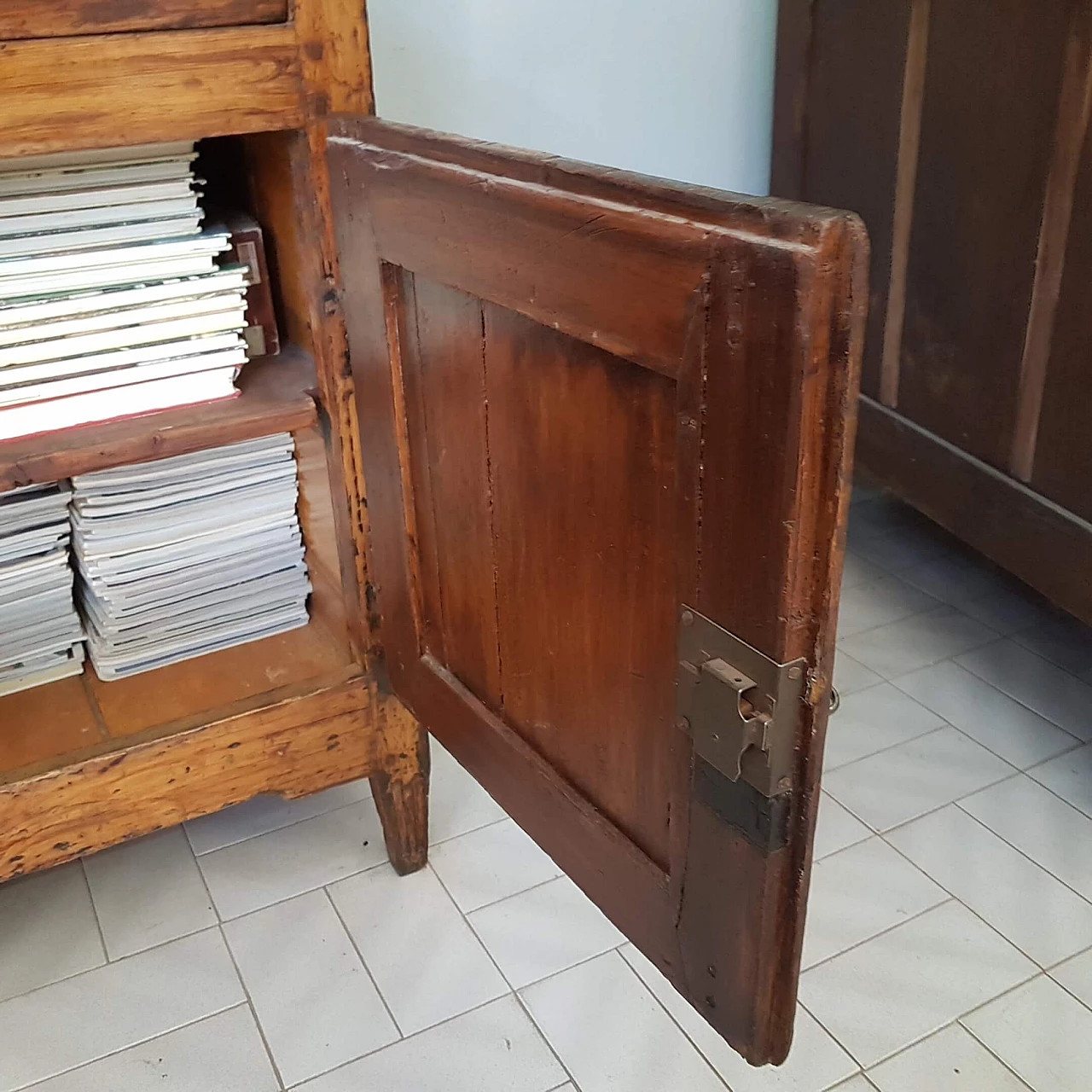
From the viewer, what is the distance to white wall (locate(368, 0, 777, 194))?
1.45 m

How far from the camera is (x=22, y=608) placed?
1182 millimetres

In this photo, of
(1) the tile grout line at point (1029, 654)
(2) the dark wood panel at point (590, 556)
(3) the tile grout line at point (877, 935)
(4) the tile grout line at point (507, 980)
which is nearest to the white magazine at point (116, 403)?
(2) the dark wood panel at point (590, 556)

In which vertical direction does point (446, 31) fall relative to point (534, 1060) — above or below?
above

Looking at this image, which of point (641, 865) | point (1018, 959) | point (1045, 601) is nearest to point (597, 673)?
point (641, 865)

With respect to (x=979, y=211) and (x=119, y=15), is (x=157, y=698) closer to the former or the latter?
(x=119, y=15)

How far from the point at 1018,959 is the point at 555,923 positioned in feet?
1.57

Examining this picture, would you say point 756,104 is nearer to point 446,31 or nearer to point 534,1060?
point 446,31

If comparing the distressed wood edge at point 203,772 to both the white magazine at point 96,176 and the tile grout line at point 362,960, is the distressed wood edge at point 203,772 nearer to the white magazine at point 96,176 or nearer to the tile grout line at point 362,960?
the tile grout line at point 362,960

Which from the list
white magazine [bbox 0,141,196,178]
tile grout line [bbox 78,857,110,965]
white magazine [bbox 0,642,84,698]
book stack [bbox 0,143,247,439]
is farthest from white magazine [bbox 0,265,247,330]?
tile grout line [bbox 78,857,110,965]

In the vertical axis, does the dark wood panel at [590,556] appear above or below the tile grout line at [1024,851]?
above

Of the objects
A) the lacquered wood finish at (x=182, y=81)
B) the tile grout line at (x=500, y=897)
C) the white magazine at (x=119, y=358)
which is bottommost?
the tile grout line at (x=500, y=897)

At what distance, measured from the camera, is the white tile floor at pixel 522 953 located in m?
1.06

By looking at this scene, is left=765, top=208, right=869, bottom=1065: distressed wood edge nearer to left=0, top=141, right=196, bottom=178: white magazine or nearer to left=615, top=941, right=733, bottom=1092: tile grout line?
left=615, top=941, right=733, bottom=1092: tile grout line

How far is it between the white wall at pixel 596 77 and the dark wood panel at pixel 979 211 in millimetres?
330
